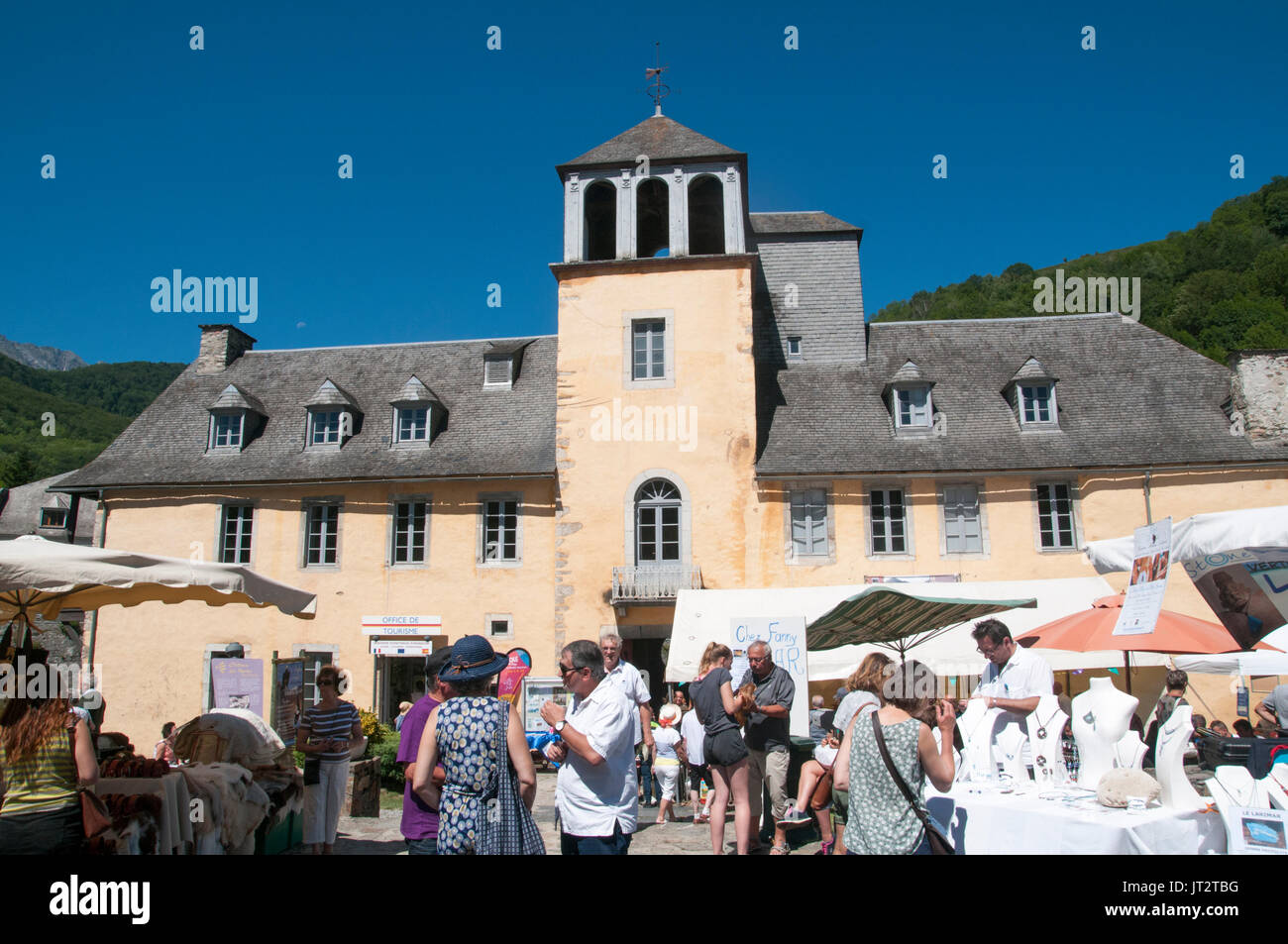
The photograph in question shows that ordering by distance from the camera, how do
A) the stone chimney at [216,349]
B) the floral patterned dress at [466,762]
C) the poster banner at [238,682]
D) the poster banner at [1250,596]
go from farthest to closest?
the stone chimney at [216,349], the poster banner at [238,682], the poster banner at [1250,596], the floral patterned dress at [466,762]

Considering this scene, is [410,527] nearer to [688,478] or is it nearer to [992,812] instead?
[688,478]

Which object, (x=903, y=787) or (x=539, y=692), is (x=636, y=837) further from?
(x=539, y=692)

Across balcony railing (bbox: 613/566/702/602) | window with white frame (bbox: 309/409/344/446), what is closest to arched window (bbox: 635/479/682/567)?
balcony railing (bbox: 613/566/702/602)

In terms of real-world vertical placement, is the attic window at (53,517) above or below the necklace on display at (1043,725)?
above

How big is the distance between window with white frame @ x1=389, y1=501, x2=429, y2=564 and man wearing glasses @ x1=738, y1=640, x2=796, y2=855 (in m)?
13.9

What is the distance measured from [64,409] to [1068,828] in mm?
66025

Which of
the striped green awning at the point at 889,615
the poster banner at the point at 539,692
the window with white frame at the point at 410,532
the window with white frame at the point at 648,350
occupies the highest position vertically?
the window with white frame at the point at 648,350

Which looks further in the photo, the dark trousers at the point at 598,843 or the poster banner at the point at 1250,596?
the poster banner at the point at 1250,596

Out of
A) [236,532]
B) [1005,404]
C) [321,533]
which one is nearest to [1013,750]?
[1005,404]

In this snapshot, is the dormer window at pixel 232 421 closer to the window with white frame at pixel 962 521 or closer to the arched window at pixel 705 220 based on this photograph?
the arched window at pixel 705 220

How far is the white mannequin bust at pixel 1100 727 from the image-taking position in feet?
20.6

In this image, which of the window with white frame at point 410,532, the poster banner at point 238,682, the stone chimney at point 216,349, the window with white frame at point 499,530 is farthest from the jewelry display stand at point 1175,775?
the stone chimney at point 216,349

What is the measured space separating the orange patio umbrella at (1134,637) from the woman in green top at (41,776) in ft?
27.6
